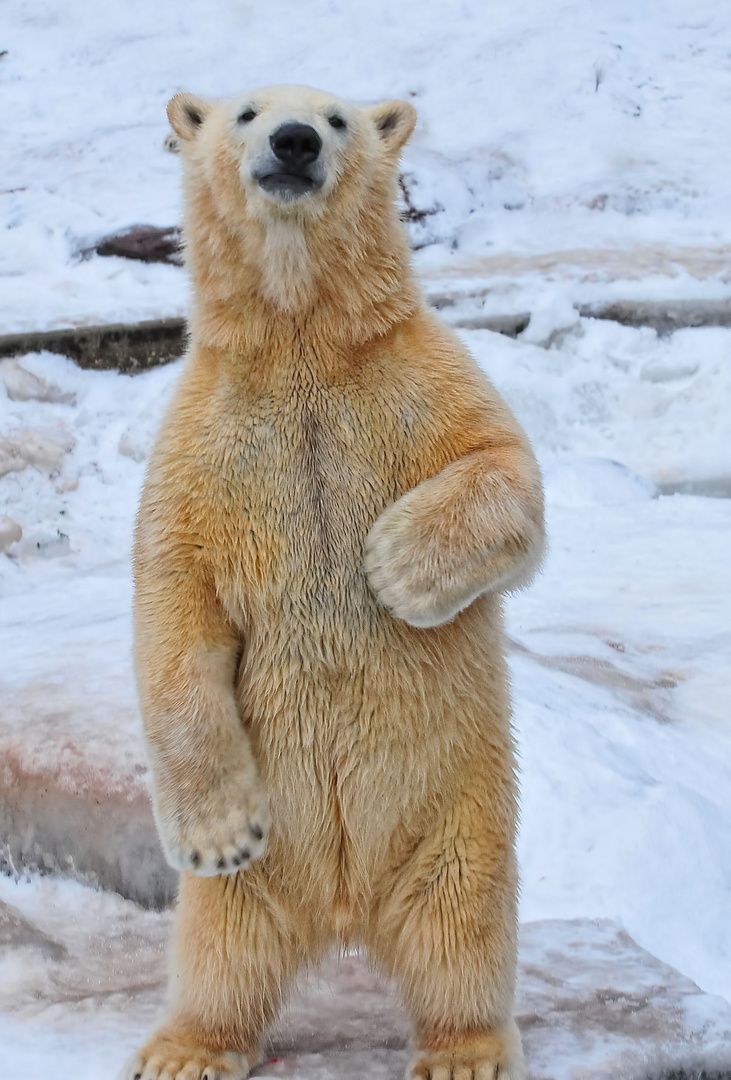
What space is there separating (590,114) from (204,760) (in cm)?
937

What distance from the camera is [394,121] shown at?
2420mm

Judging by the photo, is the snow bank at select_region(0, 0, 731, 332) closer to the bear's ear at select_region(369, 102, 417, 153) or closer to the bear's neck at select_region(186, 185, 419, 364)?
the bear's ear at select_region(369, 102, 417, 153)

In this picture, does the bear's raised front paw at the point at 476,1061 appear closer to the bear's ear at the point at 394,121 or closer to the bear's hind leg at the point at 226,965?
the bear's hind leg at the point at 226,965

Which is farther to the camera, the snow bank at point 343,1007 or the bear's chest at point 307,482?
the snow bank at point 343,1007

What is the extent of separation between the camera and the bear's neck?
6.86ft

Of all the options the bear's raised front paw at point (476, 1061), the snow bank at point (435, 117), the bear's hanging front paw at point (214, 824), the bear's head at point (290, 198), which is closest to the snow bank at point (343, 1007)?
the bear's raised front paw at point (476, 1061)

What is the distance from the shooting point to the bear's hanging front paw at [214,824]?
6.44 feet

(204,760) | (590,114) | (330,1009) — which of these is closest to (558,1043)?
(330,1009)

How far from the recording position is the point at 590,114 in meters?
10.2

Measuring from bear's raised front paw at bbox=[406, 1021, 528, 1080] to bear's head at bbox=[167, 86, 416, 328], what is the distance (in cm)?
129

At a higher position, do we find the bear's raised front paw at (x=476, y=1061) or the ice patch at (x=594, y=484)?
the bear's raised front paw at (x=476, y=1061)

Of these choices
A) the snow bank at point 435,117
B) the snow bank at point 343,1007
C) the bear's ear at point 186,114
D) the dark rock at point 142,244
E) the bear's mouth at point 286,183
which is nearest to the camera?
the bear's mouth at point 286,183

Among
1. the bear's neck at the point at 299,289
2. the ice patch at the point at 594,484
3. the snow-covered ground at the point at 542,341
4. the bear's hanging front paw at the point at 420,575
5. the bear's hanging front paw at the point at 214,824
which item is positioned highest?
the bear's neck at the point at 299,289

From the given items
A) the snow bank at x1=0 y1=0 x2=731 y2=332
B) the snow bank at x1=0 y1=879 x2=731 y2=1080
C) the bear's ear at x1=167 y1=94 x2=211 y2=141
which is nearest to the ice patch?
the snow bank at x1=0 y1=0 x2=731 y2=332
